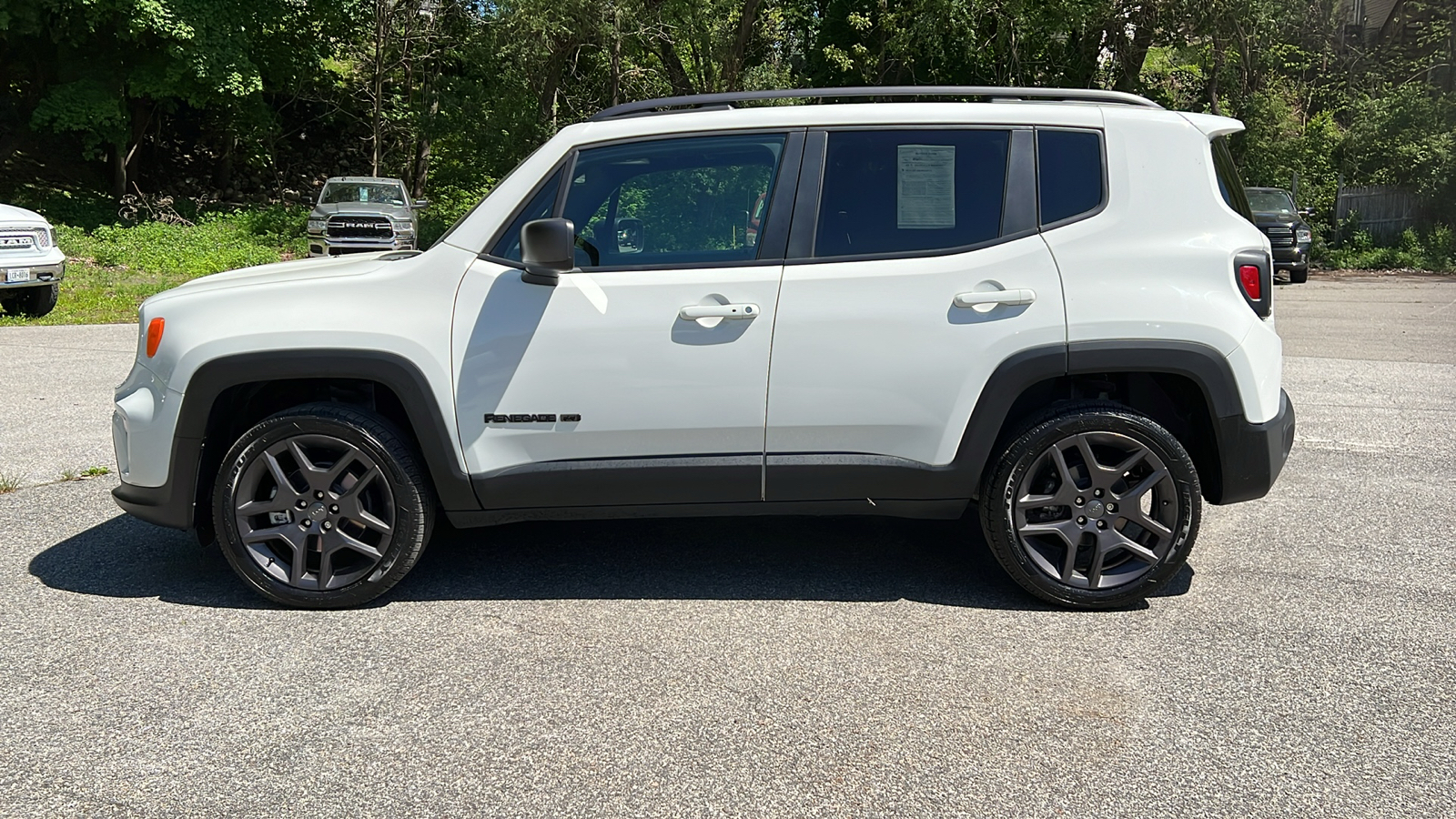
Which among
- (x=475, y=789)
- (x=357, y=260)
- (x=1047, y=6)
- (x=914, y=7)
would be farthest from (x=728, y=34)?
(x=475, y=789)

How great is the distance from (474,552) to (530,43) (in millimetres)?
25223

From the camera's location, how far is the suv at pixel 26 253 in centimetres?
1271

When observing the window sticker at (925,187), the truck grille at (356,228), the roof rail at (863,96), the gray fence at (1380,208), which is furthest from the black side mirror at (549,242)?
the gray fence at (1380,208)

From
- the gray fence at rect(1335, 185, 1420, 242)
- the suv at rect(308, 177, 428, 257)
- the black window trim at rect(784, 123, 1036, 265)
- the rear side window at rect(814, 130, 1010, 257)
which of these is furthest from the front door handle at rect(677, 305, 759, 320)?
the gray fence at rect(1335, 185, 1420, 242)

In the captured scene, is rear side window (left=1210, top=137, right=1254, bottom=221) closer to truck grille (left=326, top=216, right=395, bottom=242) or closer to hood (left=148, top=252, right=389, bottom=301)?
hood (left=148, top=252, right=389, bottom=301)

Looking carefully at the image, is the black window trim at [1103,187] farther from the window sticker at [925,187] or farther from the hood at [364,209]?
the hood at [364,209]

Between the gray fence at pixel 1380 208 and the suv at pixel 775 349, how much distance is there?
28.0 metres

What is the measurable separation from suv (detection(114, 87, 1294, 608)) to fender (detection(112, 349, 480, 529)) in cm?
1

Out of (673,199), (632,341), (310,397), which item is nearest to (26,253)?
(310,397)

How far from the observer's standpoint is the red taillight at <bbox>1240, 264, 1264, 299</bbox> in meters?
4.22

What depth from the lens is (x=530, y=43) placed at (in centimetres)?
2823

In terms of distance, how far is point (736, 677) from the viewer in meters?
3.74

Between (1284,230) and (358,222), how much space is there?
56.9 ft

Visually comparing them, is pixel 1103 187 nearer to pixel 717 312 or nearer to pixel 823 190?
pixel 823 190
